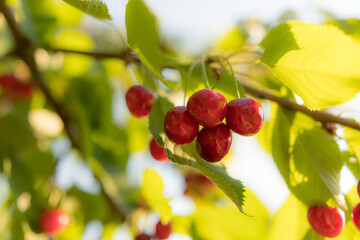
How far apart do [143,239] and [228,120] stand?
0.67m

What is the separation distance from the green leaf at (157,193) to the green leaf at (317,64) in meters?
0.46

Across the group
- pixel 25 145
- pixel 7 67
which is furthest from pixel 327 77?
pixel 7 67

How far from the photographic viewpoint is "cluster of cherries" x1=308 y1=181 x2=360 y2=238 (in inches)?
29.9

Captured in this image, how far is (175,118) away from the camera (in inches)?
27.2

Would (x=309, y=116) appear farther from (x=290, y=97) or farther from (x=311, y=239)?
(x=311, y=239)

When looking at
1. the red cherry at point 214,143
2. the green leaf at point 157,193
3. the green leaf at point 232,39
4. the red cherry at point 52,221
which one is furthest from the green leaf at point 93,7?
the green leaf at point 232,39

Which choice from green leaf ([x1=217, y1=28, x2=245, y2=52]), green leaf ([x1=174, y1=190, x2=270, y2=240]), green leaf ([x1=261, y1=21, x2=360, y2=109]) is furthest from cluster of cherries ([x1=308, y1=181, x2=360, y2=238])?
green leaf ([x1=217, y1=28, x2=245, y2=52])

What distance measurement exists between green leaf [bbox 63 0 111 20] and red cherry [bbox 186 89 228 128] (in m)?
0.26

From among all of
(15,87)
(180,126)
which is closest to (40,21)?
(15,87)

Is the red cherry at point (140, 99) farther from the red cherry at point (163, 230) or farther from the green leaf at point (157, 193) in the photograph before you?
the red cherry at point (163, 230)

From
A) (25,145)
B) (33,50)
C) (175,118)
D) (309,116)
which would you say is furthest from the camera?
(25,145)

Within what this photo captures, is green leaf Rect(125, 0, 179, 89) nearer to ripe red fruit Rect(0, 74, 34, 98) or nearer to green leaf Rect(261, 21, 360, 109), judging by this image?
green leaf Rect(261, 21, 360, 109)

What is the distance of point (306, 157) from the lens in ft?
2.66

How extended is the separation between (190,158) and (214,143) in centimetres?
6
